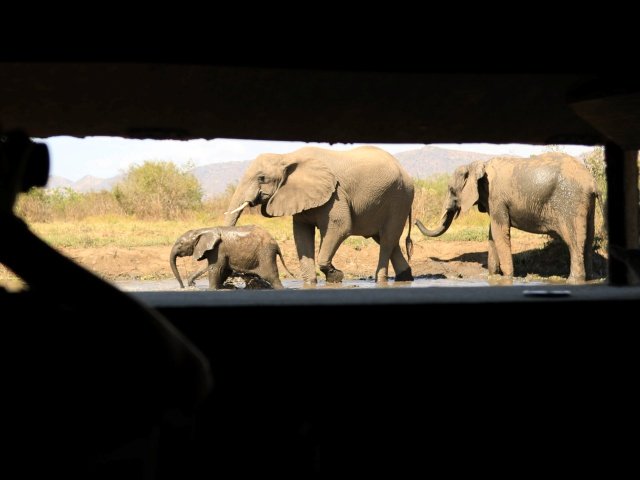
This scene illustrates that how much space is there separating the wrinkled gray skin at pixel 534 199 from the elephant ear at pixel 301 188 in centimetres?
242

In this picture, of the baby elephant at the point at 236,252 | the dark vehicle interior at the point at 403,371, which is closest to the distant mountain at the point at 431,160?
the baby elephant at the point at 236,252

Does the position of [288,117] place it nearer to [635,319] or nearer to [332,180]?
[635,319]

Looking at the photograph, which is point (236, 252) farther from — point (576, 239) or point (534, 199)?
point (576, 239)

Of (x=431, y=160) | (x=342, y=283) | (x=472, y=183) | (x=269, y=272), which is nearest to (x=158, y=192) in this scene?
(x=342, y=283)

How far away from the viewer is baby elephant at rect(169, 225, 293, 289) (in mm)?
13008

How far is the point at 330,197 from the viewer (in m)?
14.7

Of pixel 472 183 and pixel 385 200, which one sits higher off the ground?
pixel 472 183

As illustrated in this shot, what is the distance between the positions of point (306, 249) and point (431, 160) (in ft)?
225

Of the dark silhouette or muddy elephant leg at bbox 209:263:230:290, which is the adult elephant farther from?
the dark silhouette

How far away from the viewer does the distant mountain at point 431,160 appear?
8112 cm

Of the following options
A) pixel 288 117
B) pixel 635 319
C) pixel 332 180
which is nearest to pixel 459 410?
pixel 635 319

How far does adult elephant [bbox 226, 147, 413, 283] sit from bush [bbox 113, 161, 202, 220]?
1102cm

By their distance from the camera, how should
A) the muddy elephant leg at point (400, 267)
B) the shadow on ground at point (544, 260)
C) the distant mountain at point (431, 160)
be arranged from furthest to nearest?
1. the distant mountain at point (431, 160)
2. the shadow on ground at point (544, 260)
3. the muddy elephant leg at point (400, 267)

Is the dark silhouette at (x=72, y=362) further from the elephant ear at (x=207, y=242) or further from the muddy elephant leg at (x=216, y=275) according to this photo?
the muddy elephant leg at (x=216, y=275)
